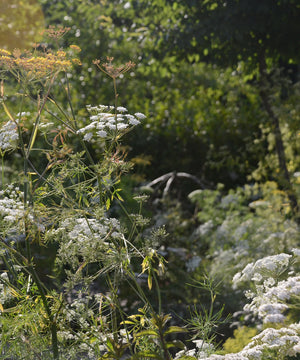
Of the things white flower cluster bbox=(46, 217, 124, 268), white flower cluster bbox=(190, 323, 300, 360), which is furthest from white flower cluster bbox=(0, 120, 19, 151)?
white flower cluster bbox=(190, 323, 300, 360)

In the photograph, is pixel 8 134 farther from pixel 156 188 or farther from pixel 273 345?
pixel 156 188

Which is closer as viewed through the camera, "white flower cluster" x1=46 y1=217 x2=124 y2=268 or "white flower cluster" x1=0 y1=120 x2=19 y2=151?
"white flower cluster" x1=46 y1=217 x2=124 y2=268

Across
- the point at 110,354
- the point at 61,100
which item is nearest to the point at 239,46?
the point at 61,100

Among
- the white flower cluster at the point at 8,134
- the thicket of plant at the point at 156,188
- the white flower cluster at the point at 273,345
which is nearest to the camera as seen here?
the white flower cluster at the point at 273,345

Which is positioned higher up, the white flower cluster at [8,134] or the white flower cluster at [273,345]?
the white flower cluster at [8,134]

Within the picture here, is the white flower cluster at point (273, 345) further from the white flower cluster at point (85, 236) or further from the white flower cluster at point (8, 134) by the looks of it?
the white flower cluster at point (8, 134)

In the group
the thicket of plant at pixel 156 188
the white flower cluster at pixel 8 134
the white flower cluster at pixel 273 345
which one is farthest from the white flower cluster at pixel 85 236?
the white flower cluster at pixel 273 345

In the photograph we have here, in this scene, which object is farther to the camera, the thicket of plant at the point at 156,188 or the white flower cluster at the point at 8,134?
the thicket of plant at the point at 156,188

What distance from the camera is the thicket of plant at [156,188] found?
2.20 meters

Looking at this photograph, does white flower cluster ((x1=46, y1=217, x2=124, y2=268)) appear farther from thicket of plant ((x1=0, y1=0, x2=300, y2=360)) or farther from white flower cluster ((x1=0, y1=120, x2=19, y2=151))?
white flower cluster ((x1=0, y1=120, x2=19, y2=151))

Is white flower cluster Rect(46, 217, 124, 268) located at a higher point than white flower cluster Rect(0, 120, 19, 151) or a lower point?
lower

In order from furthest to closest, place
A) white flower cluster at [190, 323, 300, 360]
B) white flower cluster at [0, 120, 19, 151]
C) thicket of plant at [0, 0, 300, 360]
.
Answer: thicket of plant at [0, 0, 300, 360], white flower cluster at [0, 120, 19, 151], white flower cluster at [190, 323, 300, 360]

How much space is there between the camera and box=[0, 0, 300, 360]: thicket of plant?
2.20m

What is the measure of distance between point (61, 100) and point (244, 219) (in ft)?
6.31
